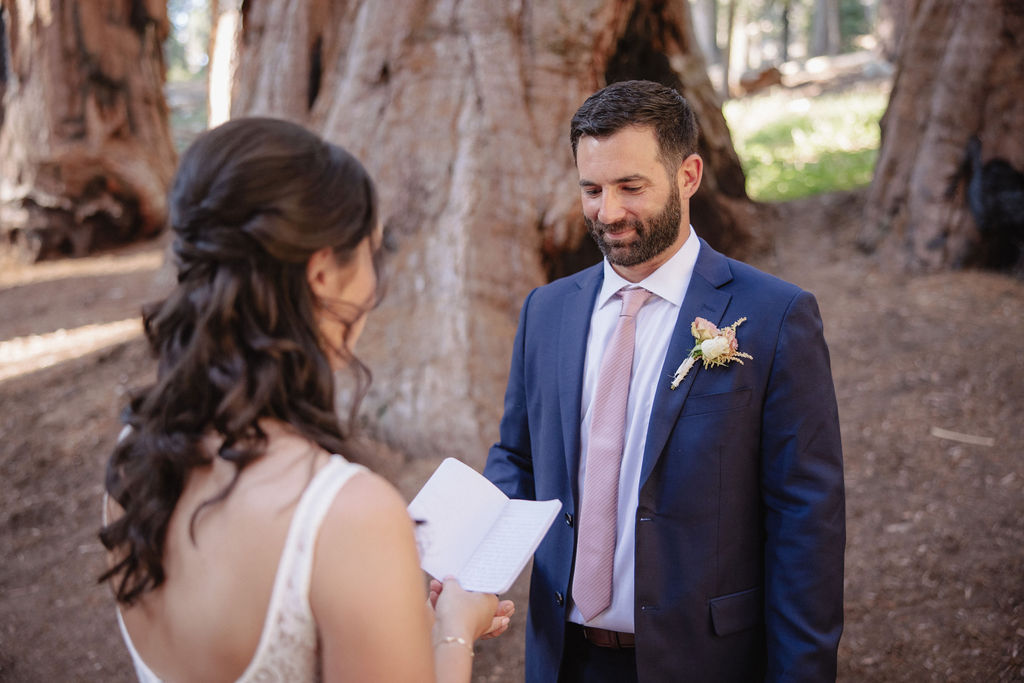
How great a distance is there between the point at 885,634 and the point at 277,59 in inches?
246

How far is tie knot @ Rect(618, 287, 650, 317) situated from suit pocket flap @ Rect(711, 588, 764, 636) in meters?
0.85

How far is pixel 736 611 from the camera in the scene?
229 cm

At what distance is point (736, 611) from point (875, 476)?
3.38 m

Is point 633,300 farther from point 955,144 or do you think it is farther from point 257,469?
point 955,144

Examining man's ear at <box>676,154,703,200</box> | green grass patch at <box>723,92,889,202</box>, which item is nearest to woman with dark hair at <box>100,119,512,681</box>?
man's ear at <box>676,154,703,200</box>

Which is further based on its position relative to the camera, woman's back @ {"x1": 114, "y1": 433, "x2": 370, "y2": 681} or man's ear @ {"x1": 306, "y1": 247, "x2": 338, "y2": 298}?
man's ear @ {"x1": 306, "y1": 247, "x2": 338, "y2": 298}

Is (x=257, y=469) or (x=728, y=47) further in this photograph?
(x=728, y=47)

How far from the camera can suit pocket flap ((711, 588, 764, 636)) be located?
2262 mm

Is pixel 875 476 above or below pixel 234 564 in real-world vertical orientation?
below

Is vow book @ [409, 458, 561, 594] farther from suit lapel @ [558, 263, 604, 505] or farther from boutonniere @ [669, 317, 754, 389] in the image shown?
boutonniere @ [669, 317, 754, 389]

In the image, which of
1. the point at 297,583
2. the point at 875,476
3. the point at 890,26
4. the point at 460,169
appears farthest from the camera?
the point at 890,26

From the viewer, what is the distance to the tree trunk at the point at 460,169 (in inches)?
210

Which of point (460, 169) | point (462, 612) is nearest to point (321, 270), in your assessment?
point (462, 612)

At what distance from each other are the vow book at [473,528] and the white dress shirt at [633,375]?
1.18ft
